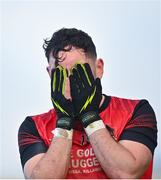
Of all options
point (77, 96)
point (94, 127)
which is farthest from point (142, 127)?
point (77, 96)

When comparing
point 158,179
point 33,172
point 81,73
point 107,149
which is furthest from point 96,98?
point 158,179

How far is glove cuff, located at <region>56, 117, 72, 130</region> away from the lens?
6.79 feet

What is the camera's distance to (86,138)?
2127 millimetres

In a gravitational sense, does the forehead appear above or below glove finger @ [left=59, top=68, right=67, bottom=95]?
above

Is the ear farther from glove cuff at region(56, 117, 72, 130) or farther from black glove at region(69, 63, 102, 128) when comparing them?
glove cuff at region(56, 117, 72, 130)

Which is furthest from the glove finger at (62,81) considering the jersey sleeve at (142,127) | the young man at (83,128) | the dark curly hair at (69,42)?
the jersey sleeve at (142,127)

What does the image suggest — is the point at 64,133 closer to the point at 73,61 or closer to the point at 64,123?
the point at 64,123

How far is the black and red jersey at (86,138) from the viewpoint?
2.07 meters

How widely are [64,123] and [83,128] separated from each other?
12cm

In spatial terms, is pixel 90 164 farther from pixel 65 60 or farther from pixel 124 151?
pixel 65 60

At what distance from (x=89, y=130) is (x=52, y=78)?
35 cm

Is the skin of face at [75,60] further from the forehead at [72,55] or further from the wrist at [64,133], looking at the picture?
the wrist at [64,133]

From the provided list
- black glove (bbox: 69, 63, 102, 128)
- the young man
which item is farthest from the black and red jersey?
black glove (bbox: 69, 63, 102, 128)

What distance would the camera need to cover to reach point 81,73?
213 centimetres
